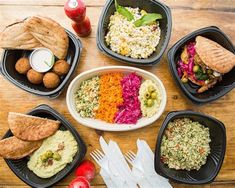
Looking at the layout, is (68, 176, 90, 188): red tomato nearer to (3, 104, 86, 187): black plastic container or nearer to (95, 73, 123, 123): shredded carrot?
(3, 104, 86, 187): black plastic container

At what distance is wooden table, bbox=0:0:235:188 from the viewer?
2.56 m

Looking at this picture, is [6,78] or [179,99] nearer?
[6,78]

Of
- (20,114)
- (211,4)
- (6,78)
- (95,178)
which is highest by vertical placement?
(211,4)

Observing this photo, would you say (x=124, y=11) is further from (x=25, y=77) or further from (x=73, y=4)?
(x=25, y=77)

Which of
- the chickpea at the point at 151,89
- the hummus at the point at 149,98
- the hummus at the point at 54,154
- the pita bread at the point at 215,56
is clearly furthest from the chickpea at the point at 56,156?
the pita bread at the point at 215,56

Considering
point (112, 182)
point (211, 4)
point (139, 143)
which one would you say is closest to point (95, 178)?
point (112, 182)

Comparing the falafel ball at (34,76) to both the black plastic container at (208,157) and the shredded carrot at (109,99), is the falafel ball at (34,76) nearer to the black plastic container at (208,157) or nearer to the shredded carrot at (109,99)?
the shredded carrot at (109,99)

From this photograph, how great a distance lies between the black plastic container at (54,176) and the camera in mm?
2404

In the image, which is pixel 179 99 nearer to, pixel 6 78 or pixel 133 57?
pixel 133 57

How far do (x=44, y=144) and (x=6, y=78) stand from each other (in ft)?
1.47

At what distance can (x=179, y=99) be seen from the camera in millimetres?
2574

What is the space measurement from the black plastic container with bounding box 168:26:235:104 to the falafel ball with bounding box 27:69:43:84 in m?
0.77

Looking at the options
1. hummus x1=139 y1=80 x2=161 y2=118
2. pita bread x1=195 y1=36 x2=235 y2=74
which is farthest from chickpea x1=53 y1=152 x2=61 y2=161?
pita bread x1=195 y1=36 x2=235 y2=74

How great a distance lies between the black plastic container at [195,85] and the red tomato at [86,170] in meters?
0.71
